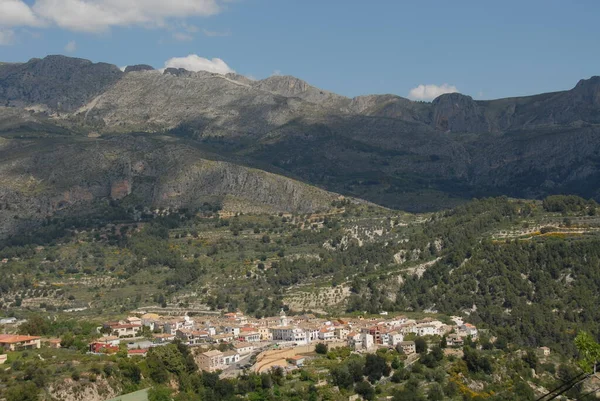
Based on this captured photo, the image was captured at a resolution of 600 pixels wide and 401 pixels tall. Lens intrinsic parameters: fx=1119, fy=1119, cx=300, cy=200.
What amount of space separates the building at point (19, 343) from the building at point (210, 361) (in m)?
12.2

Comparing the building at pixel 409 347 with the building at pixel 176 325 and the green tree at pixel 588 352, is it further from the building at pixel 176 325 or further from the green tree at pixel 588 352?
the building at pixel 176 325

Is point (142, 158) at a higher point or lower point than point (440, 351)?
higher

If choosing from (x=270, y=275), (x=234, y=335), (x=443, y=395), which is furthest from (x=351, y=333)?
(x=270, y=275)

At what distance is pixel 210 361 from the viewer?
79.6 meters

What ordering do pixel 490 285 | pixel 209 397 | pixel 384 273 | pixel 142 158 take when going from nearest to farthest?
pixel 209 397 < pixel 490 285 < pixel 384 273 < pixel 142 158

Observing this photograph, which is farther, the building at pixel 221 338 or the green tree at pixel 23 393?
the building at pixel 221 338

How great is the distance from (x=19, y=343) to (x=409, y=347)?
93.4 feet

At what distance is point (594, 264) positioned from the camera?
363 feet

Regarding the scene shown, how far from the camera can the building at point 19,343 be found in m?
81.2

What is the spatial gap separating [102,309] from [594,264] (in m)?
50.2

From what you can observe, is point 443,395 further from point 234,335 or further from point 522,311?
point 522,311

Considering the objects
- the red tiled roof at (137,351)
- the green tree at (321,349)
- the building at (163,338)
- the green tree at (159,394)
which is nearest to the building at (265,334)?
the building at (163,338)

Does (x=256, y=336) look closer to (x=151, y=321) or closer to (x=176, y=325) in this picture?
(x=176, y=325)

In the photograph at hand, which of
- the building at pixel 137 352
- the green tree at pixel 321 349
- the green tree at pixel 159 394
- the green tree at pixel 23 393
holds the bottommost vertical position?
the green tree at pixel 159 394
